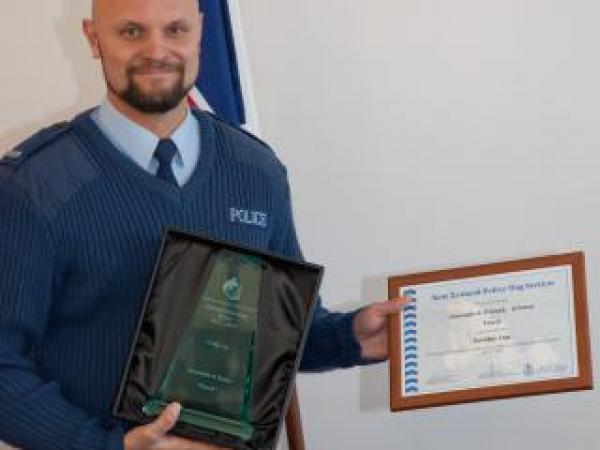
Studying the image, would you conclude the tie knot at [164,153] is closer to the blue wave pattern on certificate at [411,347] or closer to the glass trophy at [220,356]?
the glass trophy at [220,356]

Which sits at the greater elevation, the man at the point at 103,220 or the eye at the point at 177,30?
the eye at the point at 177,30

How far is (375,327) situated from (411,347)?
3.0 inches

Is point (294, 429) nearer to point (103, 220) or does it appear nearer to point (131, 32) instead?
point (103, 220)

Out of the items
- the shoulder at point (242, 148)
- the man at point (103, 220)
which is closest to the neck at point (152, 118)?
the man at point (103, 220)

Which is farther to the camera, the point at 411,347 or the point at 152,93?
the point at 411,347

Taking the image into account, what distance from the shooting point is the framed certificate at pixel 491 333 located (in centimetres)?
162

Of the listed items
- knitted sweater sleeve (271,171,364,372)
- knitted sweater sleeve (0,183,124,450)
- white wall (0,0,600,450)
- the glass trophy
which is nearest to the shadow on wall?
white wall (0,0,600,450)

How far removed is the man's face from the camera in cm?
158

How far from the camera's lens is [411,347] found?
171 cm

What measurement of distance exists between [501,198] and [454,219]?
124mm

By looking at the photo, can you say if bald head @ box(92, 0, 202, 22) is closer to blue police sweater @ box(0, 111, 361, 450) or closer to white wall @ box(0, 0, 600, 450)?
blue police sweater @ box(0, 111, 361, 450)

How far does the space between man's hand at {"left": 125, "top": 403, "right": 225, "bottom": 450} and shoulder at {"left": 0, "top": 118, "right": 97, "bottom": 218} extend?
37 centimetres

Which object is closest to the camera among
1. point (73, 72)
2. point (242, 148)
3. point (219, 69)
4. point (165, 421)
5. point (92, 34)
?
point (165, 421)

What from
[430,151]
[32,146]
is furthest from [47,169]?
[430,151]
